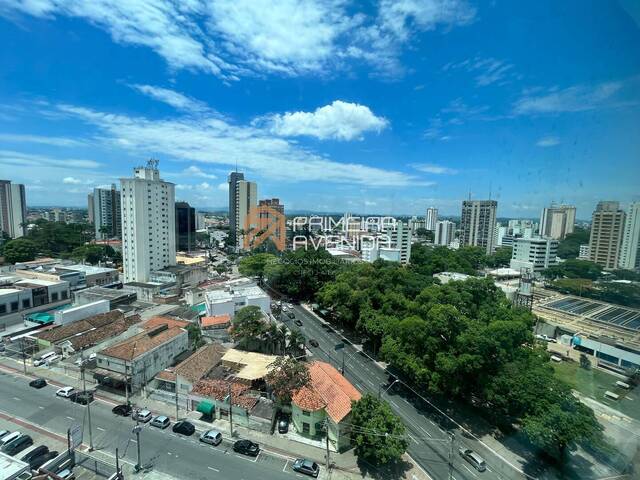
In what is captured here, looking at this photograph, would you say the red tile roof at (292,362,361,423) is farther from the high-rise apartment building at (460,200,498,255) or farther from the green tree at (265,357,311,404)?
the high-rise apartment building at (460,200,498,255)

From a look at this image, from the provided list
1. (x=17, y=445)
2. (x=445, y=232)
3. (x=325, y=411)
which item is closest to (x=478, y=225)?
(x=445, y=232)

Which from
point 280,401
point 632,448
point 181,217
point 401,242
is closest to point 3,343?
point 280,401

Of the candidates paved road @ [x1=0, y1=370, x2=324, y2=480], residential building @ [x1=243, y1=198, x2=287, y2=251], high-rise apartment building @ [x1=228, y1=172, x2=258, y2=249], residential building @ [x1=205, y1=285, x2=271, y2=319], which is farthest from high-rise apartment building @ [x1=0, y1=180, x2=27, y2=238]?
paved road @ [x1=0, y1=370, x2=324, y2=480]

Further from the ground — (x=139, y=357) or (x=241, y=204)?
(x=241, y=204)

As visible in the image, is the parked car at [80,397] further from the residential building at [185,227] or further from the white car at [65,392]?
the residential building at [185,227]

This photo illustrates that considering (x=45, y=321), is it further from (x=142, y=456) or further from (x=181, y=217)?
(x=181, y=217)

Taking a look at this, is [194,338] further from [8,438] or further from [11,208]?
[11,208]
